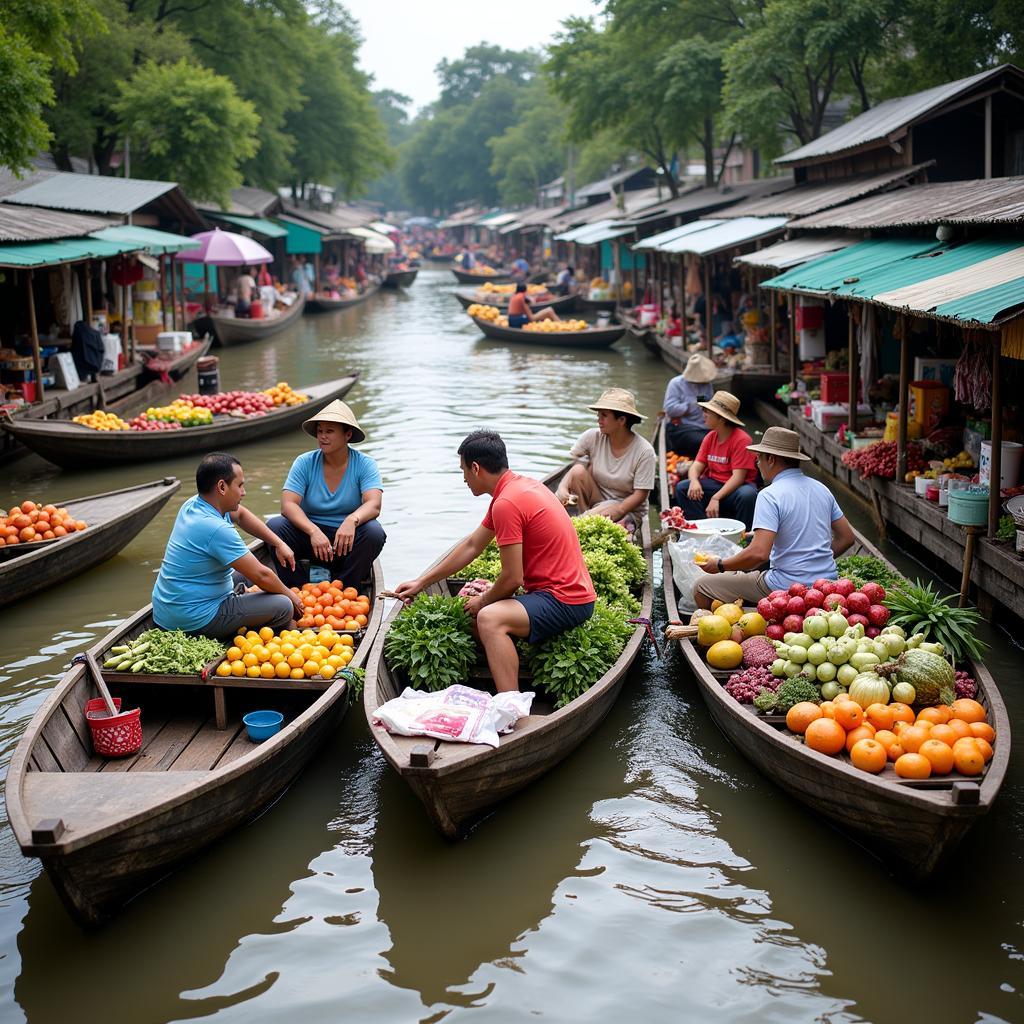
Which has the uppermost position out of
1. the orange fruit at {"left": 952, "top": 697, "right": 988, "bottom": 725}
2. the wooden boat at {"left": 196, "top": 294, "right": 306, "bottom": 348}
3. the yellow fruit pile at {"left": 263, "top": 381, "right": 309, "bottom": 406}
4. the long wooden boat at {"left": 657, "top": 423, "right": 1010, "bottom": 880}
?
the wooden boat at {"left": 196, "top": 294, "right": 306, "bottom": 348}

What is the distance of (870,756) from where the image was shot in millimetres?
4844

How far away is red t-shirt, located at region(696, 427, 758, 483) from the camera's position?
28.8 ft

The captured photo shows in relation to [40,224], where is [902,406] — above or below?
below

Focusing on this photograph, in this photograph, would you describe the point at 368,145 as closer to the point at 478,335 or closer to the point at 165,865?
the point at 478,335

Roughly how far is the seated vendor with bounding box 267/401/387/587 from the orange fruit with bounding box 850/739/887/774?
357cm

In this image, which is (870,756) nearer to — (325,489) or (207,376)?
(325,489)

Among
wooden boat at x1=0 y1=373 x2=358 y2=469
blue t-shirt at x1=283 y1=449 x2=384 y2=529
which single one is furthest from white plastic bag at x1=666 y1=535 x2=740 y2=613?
wooden boat at x1=0 y1=373 x2=358 y2=469

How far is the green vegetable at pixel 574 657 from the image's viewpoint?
5902mm

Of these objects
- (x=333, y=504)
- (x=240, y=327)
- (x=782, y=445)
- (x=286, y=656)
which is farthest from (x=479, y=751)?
(x=240, y=327)

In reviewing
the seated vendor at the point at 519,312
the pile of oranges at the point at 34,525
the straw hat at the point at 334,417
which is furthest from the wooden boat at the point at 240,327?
the straw hat at the point at 334,417

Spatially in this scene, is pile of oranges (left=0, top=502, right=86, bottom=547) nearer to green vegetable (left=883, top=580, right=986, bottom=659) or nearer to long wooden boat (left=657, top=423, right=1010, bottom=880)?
long wooden boat (left=657, top=423, right=1010, bottom=880)

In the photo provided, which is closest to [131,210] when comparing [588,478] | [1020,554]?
[588,478]

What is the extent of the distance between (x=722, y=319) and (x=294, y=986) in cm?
1745

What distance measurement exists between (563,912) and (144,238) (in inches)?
670
